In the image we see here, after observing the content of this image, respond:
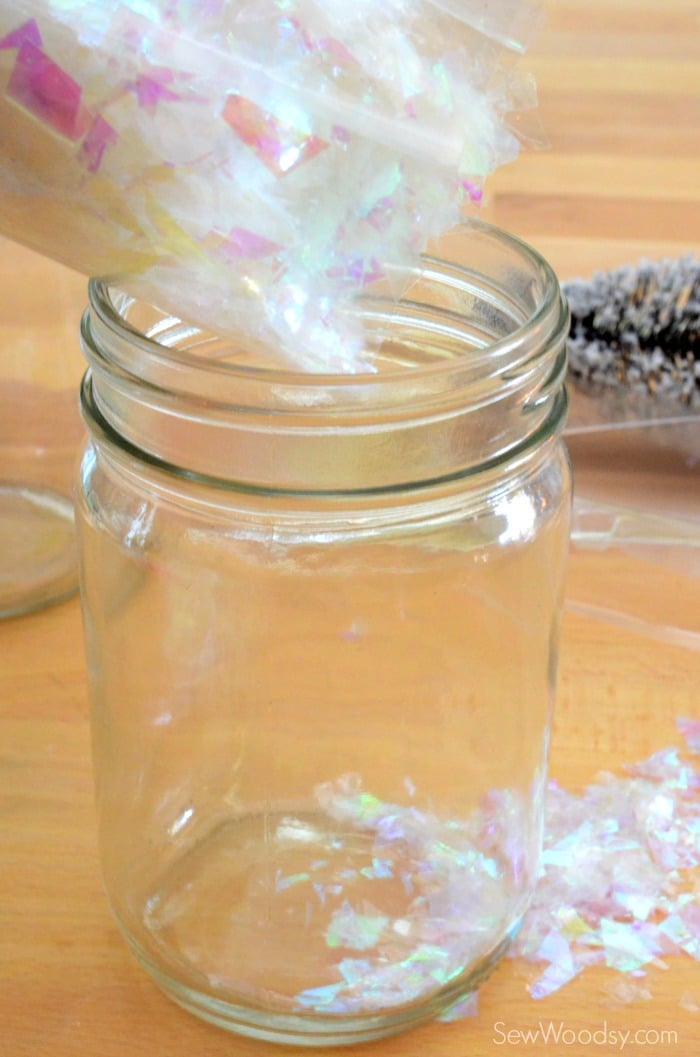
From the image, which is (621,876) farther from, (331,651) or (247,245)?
(247,245)

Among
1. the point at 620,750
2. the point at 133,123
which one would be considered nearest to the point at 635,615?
the point at 620,750

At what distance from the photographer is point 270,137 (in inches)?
12.7

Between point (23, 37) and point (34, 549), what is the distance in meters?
0.37

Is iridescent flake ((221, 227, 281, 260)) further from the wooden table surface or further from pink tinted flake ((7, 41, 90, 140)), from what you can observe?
the wooden table surface

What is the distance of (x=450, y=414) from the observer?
0.35 m

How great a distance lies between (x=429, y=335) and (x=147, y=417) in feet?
0.40

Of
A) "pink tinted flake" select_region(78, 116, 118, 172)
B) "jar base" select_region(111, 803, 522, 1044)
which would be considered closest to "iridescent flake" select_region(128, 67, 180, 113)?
"pink tinted flake" select_region(78, 116, 118, 172)

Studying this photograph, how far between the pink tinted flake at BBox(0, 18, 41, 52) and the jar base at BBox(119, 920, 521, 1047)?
274mm

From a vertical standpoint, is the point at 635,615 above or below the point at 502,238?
below

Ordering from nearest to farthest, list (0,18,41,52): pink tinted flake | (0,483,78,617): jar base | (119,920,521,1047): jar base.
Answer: (0,18,41,52): pink tinted flake
(119,920,521,1047): jar base
(0,483,78,617): jar base

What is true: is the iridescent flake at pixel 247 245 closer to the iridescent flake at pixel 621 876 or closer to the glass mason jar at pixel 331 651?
the glass mason jar at pixel 331 651

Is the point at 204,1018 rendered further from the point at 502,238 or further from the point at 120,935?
the point at 502,238

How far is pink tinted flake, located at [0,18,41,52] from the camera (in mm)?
298

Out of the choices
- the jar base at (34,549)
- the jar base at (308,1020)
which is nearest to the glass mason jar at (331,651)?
the jar base at (308,1020)
